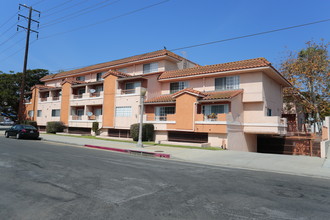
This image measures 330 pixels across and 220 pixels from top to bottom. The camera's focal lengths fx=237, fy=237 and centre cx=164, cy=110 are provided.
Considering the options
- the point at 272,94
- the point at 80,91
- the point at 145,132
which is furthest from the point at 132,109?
the point at 272,94

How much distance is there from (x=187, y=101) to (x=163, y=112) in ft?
14.5

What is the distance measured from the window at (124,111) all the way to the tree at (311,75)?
2131cm

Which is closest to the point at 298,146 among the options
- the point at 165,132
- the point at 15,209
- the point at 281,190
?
the point at 165,132

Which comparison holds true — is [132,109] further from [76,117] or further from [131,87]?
[76,117]

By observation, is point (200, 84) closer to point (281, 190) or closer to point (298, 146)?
point (298, 146)

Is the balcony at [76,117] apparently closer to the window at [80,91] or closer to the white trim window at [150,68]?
the window at [80,91]

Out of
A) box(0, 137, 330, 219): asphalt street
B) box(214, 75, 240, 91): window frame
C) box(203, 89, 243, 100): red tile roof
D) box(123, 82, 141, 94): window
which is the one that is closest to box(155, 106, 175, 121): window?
box(203, 89, 243, 100): red tile roof

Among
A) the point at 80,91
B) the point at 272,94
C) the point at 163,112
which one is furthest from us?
the point at 80,91

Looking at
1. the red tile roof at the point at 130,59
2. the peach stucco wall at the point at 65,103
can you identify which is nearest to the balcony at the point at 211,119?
the red tile roof at the point at 130,59

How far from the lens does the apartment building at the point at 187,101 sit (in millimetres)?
21766

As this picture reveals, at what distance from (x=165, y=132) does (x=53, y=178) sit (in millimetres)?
17778

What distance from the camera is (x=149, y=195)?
19.2 feet

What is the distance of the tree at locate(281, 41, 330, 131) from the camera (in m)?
29.4

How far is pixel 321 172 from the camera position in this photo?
10.3 meters
